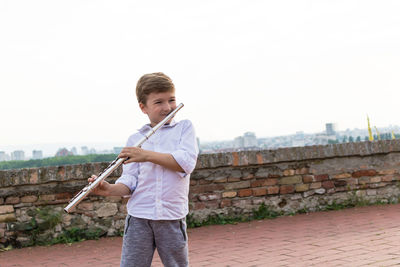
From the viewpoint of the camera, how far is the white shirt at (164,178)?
7.25 ft

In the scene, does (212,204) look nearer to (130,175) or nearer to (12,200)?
(12,200)

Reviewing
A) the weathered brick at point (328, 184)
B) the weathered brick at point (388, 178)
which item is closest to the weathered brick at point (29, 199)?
the weathered brick at point (328, 184)

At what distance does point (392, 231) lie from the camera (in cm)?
468

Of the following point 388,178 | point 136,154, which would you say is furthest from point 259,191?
point 136,154

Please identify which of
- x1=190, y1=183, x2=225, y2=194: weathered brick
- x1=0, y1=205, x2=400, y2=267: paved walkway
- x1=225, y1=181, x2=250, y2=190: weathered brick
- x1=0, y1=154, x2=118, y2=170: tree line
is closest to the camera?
x1=0, y1=205, x2=400, y2=267: paved walkway

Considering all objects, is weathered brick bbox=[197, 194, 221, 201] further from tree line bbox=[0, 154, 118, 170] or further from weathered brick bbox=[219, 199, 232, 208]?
tree line bbox=[0, 154, 118, 170]

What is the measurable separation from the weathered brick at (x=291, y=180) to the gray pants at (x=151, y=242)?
402cm

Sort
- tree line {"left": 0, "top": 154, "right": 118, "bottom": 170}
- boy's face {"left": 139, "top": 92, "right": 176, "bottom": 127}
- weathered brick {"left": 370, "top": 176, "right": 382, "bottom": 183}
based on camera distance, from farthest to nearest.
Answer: weathered brick {"left": 370, "top": 176, "right": 382, "bottom": 183} < tree line {"left": 0, "top": 154, "right": 118, "bottom": 170} < boy's face {"left": 139, "top": 92, "right": 176, "bottom": 127}

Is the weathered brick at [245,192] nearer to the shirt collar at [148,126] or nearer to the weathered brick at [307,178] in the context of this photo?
the weathered brick at [307,178]

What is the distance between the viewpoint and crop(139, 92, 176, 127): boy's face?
2.28 meters

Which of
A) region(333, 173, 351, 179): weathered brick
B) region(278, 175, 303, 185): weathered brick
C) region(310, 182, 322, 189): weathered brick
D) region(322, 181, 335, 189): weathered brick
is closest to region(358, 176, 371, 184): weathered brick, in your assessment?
region(333, 173, 351, 179): weathered brick

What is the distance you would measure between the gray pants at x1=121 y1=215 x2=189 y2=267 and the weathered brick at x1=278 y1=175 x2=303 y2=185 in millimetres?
4023

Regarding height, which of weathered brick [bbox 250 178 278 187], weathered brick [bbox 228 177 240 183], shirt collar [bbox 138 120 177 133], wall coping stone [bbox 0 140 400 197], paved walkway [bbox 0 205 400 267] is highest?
shirt collar [bbox 138 120 177 133]

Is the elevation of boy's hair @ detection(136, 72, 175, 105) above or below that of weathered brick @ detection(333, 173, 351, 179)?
above
